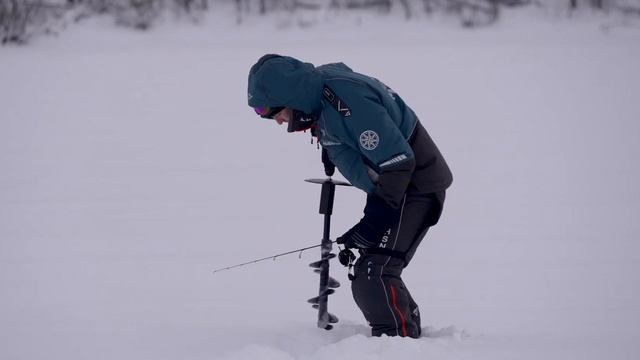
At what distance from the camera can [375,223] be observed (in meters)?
3.35

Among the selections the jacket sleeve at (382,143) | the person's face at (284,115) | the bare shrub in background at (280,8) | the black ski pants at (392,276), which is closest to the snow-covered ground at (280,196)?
the black ski pants at (392,276)

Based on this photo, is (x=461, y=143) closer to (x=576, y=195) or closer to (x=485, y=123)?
(x=485, y=123)

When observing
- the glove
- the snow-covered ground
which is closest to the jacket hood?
the glove

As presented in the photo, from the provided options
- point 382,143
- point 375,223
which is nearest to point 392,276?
point 375,223

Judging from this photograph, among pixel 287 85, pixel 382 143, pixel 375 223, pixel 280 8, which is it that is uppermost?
pixel 287 85

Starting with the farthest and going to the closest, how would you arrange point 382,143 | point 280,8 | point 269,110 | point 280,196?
point 280,8
point 280,196
point 269,110
point 382,143

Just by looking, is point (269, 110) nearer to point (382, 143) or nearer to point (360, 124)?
point (360, 124)

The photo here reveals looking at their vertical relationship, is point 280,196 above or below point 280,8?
below

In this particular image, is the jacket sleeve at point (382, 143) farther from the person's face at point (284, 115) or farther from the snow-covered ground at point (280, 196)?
the snow-covered ground at point (280, 196)

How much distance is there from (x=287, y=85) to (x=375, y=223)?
78cm

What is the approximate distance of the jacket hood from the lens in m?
3.23

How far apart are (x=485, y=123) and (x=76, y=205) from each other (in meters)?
5.30

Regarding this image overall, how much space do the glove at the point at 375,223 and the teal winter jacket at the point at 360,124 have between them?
8 centimetres

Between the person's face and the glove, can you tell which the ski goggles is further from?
the glove
